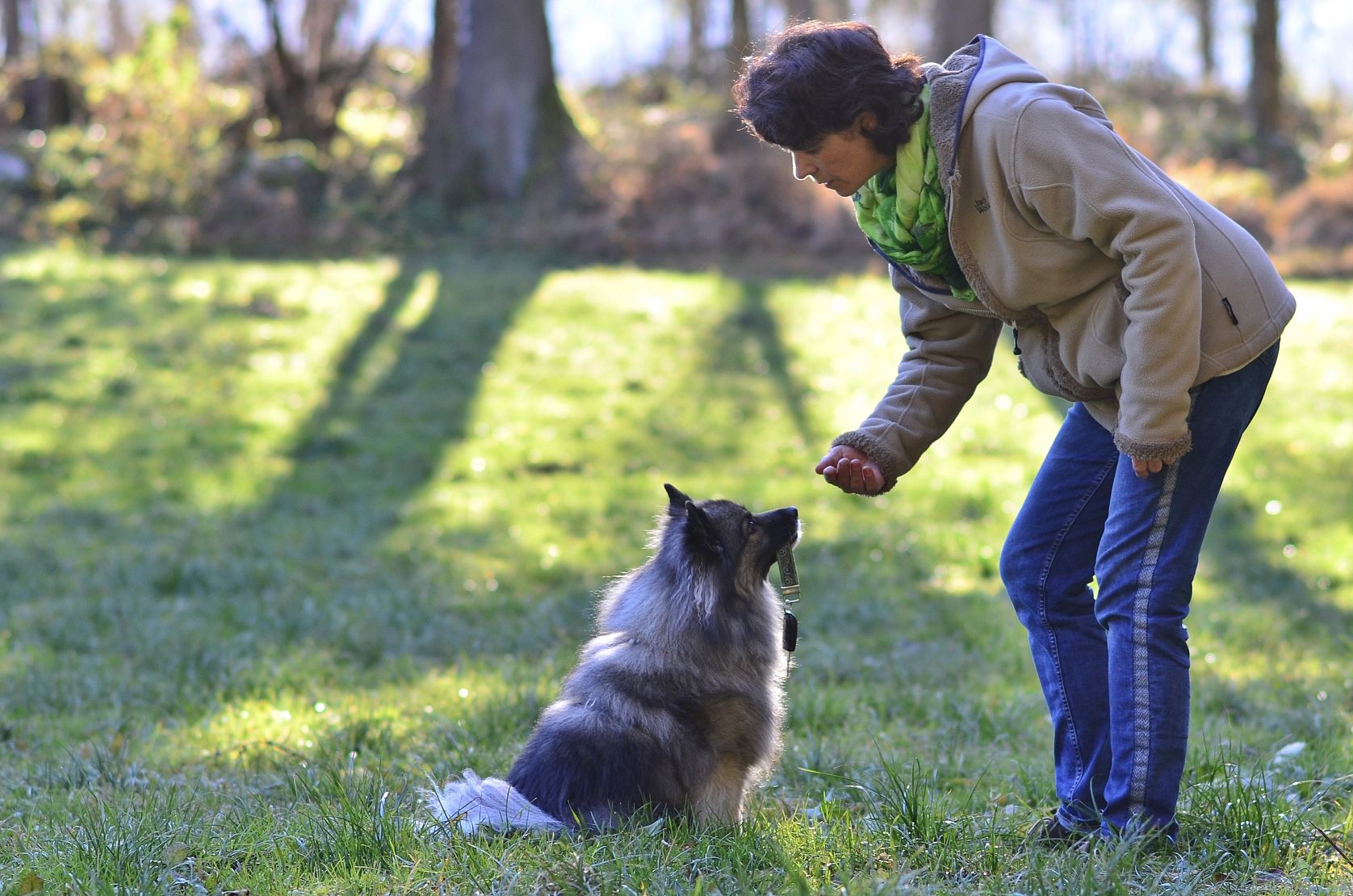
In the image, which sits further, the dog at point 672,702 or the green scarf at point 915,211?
the dog at point 672,702

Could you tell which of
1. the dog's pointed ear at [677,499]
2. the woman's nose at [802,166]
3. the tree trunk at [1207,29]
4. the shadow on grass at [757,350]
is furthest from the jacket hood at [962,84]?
the tree trunk at [1207,29]

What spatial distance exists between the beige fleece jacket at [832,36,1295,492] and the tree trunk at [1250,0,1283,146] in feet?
69.4

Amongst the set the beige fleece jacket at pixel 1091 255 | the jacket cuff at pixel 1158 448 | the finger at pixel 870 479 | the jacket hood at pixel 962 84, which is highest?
the jacket hood at pixel 962 84

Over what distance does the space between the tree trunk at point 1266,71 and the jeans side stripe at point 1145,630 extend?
21.3m

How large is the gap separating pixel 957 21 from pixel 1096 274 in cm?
1431

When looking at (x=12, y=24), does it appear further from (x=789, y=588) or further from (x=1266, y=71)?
(x=789, y=588)

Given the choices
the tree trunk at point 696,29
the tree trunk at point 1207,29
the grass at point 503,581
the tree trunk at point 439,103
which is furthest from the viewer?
the tree trunk at point 1207,29

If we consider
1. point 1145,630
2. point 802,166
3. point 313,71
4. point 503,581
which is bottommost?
point 503,581

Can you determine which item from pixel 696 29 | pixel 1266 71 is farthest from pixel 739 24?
pixel 1266 71

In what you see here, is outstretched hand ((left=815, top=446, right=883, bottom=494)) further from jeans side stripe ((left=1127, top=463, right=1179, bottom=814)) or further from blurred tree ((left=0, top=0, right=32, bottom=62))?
blurred tree ((left=0, top=0, right=32, bottom=62))

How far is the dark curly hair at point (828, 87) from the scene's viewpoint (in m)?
3.00

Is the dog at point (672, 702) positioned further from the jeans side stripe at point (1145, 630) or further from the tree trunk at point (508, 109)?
the tree trunk at point (508, 109)

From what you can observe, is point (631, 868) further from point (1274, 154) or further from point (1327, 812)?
point (1274, 154)

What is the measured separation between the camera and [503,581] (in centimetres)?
760
